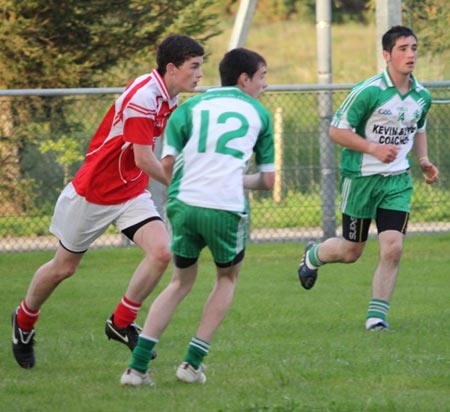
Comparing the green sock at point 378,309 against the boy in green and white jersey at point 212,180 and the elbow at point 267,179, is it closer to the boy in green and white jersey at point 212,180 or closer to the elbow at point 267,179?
the boy in green and white jersey at point 212,180

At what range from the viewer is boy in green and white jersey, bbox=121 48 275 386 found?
5996mm

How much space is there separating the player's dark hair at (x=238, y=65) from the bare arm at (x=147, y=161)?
0.70 meters

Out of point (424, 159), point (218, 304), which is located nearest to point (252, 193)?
point (424, 159)

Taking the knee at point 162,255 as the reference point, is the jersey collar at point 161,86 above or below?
above

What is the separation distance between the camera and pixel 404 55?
8.20 metres

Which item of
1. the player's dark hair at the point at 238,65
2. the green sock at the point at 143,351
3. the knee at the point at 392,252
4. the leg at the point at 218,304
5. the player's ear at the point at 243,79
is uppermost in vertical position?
the player's dark hair at the point at 238,65

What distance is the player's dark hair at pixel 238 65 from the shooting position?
20.1ft

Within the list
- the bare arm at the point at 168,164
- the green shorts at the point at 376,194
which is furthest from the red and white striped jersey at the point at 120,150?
the green shorts at the point at 376,194

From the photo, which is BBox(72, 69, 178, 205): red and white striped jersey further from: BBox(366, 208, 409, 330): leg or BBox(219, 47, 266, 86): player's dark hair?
BBox(366, 208, 409, 330): leg

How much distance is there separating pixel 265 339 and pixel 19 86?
336 inches

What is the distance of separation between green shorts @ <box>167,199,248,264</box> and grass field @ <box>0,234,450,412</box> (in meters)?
0.69

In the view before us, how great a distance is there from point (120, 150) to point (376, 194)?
2.10 m

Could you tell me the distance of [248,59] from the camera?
241 inches

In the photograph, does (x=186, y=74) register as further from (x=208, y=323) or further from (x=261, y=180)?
(x=208, y=323)
